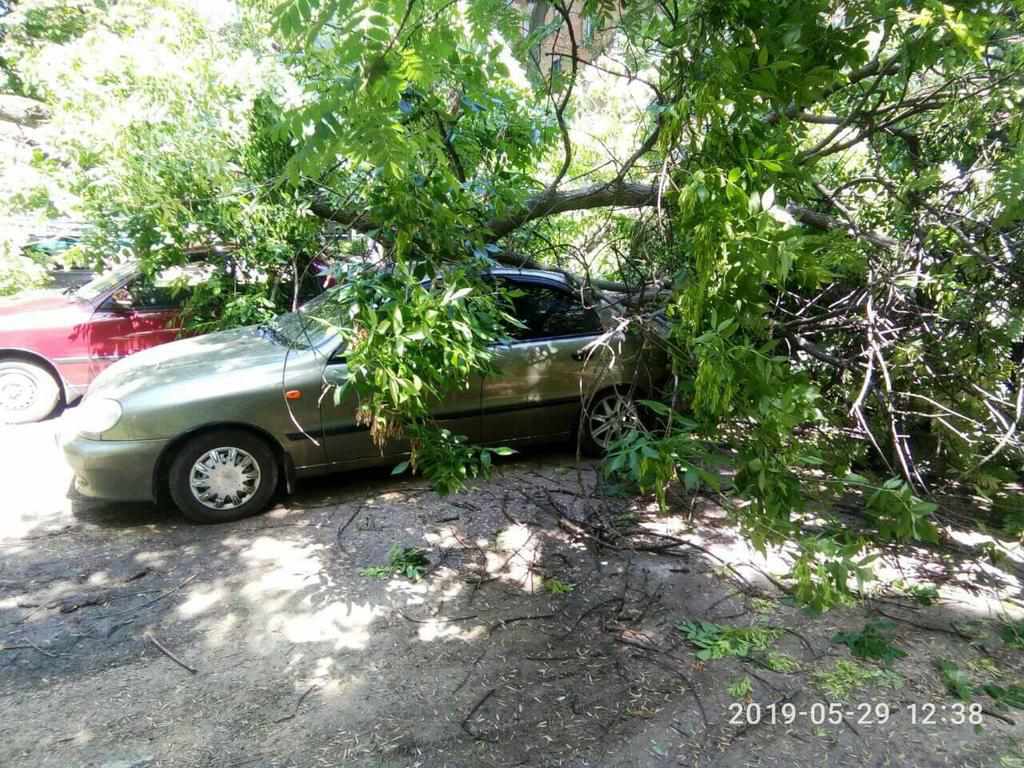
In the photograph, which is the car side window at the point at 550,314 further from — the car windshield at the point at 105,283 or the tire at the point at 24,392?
the tire at the point at 24,392

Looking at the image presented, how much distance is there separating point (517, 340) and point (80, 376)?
4.55 m

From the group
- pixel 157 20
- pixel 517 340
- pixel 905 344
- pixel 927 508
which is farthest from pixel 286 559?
pixel 157 20

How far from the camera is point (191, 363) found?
4836 millimetres

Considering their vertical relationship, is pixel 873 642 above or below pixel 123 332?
below

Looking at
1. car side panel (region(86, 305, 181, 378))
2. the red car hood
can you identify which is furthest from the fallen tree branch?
the red car hood

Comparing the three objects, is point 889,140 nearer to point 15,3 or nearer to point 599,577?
point 599,577

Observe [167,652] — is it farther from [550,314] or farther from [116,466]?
[550,314]

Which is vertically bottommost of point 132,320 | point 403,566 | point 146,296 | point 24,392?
point 403,566

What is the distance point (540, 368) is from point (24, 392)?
5.11 meters

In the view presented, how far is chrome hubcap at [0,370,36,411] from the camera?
6580 millimetres

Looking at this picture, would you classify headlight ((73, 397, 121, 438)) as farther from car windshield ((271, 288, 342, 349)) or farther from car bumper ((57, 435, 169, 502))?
car windshield ((271, 288, 342, 349))

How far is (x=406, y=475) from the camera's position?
544cm

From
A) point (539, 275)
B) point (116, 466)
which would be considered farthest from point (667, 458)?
point (116, 466)

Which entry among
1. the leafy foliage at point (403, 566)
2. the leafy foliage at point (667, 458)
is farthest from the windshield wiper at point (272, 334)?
the leafy foliage at point (667, 458)
